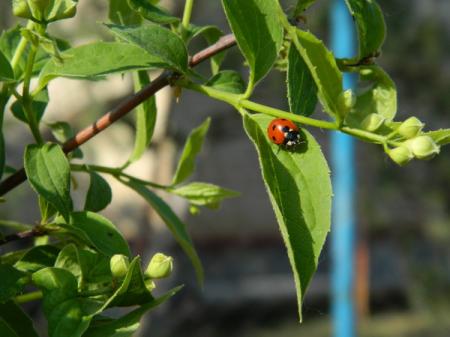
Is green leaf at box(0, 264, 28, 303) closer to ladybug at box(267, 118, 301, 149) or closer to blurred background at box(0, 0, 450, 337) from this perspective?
ladybug at box(267, 118, 301, 149)

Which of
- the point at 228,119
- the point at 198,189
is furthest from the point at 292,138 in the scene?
the point at 228,119

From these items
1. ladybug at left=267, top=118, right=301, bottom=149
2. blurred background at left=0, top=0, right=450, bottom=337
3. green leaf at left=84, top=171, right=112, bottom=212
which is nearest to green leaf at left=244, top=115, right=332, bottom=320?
ladybug at left=267, top=118, right=301, bottom=149

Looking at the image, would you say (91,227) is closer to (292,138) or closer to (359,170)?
(292,138)

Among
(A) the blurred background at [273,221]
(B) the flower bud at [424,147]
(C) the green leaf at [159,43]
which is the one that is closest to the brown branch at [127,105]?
(C) the green leaf at [159,43]

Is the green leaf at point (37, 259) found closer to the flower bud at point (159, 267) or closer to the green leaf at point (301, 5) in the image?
the flower bud at point (159, 267)

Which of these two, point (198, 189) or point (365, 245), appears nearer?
point (198, 189)

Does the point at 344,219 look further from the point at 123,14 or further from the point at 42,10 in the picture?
the point at 42,10

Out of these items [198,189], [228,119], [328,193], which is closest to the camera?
[328,193]
